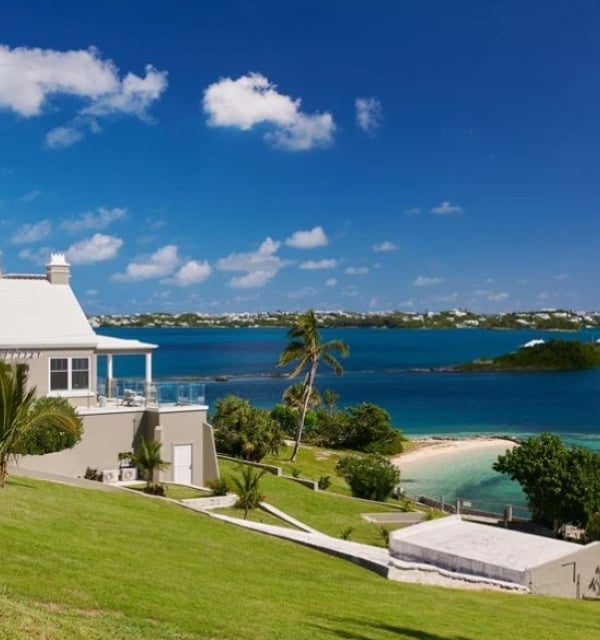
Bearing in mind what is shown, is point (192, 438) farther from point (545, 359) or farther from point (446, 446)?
point (545, 359)

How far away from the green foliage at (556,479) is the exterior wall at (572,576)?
952 cm

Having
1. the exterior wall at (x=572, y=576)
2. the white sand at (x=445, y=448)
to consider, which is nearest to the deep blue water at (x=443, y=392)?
the white sand at (x=445, y=448)

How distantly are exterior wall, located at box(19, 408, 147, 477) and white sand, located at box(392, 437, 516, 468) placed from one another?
28905 millimetres

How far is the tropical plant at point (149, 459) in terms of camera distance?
935 inches

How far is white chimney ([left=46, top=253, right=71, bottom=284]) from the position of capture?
2808 cm

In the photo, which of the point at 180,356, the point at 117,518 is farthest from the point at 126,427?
the point at 180,356

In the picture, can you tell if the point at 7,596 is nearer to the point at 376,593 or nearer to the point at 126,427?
the point at 376,593

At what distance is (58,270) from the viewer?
28250mm

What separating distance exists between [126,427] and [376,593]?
13548 millimetres

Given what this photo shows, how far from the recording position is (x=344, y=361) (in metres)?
182

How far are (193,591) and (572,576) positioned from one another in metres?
11.2

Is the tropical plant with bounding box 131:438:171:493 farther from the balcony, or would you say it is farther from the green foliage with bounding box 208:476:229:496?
the balcony

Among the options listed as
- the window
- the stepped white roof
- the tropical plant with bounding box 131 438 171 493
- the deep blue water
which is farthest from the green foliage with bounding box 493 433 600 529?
the deep blue water

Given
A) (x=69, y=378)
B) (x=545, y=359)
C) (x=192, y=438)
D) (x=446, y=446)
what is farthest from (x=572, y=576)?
(x=545, y=359)
